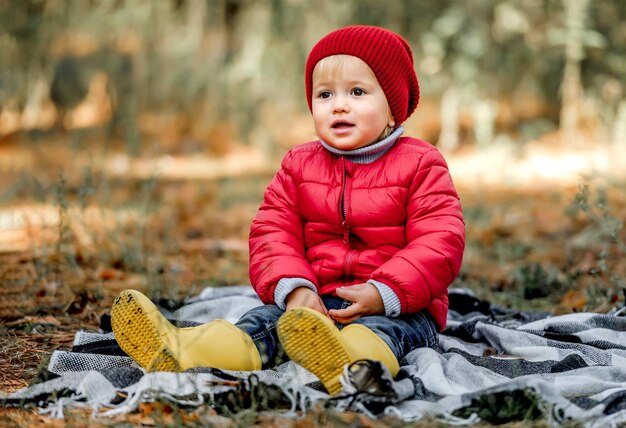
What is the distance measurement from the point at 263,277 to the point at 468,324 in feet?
3.15

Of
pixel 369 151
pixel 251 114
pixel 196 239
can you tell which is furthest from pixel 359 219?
pixel 251 114

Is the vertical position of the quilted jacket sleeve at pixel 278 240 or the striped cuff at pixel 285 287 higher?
the quilted jacket sleeve at pixel 278 240

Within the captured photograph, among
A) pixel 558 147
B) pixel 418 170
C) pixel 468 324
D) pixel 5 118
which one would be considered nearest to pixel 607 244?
pixel 468 324

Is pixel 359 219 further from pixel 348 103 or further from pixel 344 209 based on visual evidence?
pixel 348 103

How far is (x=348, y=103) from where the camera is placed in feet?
9.12

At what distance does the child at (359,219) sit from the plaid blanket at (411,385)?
17 centimetres

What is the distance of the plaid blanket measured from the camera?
212cm

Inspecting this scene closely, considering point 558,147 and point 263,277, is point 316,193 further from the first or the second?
point 558,147

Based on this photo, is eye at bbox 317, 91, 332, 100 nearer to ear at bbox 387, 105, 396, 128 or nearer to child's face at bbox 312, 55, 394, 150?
child's face at bbox 312, 55, 394, 150

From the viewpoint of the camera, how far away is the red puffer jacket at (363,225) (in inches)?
105

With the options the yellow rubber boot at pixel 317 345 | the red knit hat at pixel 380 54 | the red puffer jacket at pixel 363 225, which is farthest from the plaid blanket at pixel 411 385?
the red knit hat at pixel 380 54

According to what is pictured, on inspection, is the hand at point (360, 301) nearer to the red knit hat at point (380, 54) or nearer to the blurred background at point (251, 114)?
the red knit hat at point (380, 54)

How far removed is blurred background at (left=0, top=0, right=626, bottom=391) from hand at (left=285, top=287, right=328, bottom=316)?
6.04 ft

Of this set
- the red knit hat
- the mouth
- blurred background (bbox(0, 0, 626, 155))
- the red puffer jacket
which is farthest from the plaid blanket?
blurred background (bbox(0, 0, 626, 155))
